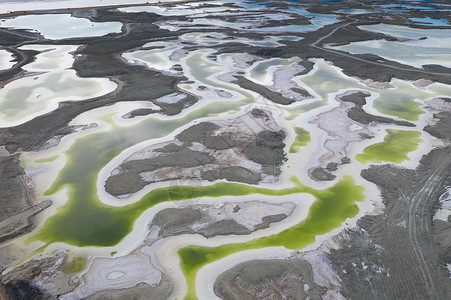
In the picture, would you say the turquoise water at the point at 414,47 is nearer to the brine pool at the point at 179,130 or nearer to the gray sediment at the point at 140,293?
the brine pool at the point at 179,130

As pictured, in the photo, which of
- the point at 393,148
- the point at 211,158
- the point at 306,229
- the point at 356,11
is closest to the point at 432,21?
the point at 356,11

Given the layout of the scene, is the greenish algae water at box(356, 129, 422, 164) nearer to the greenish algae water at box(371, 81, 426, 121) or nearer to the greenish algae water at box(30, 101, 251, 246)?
the greenish algae water at box(371, 81, 426, 121)

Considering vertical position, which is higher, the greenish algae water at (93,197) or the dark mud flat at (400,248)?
the dark mud flat at (400,248)

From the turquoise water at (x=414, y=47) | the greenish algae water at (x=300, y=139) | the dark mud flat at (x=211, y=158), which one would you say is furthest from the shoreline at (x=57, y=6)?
the greenish algae water at (x=300, y=139)

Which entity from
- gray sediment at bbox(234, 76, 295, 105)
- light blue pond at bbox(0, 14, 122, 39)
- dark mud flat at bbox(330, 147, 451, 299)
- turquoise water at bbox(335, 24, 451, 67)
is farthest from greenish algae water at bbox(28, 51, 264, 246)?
light blue pond at bbox(0, 14, 122, 39)

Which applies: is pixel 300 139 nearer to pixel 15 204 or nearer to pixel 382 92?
pixel 382 92
